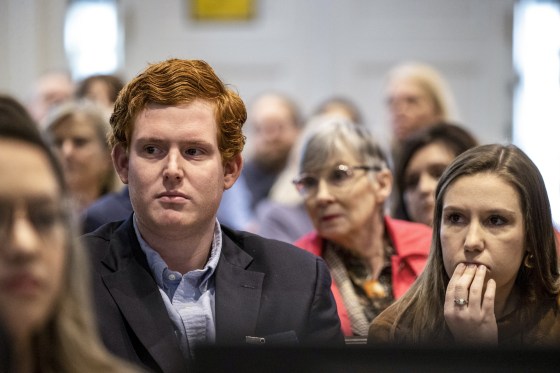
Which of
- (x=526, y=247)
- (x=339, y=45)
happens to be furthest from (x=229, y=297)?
(x=339, y=45)

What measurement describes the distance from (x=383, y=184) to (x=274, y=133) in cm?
265

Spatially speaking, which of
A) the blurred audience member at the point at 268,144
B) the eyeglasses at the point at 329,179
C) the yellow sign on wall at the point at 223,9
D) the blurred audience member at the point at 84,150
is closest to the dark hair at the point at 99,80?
the blurred audience member at the point at 268,144

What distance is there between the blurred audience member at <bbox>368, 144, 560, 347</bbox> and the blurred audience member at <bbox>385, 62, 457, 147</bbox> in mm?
2572

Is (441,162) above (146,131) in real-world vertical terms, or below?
below

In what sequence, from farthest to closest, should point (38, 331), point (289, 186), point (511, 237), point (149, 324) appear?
point (289, 186), point (511, 237), point (149, 324), point (38, 331)

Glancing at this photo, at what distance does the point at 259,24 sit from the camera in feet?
24.5

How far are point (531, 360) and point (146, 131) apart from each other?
121 centimetres

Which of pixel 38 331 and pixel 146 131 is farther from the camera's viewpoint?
pixel 146 131

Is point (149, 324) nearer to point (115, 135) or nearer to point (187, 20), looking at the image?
point (115, 135)

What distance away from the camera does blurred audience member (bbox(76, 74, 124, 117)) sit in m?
4.96

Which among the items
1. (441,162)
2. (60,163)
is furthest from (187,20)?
(60,163)

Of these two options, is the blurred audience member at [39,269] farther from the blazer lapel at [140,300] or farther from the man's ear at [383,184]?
the man's ear at [383,184]

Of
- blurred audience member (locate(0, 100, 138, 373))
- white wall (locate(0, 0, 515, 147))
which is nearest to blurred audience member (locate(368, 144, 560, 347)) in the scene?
blurred audience member (locate(0, 100, 138, 373))

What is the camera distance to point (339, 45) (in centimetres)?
756
